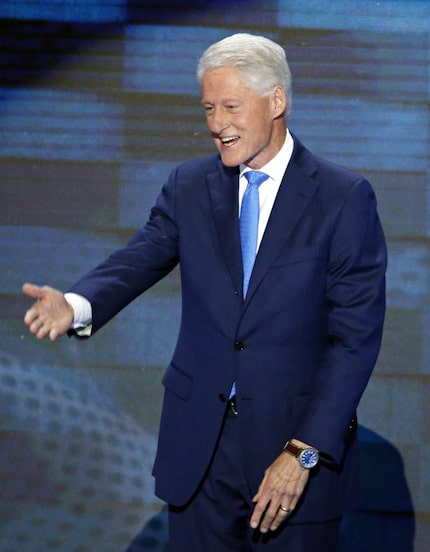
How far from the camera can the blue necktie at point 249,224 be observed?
1.98 m

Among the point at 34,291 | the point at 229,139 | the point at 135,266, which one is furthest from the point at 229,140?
the point at 34,291

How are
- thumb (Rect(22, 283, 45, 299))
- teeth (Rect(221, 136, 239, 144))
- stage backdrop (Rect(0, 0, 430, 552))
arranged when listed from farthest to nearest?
1. stage backdrop (Rect(0, 0, 430, 552))
2. teeth (Rect(221, 136, 239, 144))
3. thumb (Rect(22, 283, 45, 299))

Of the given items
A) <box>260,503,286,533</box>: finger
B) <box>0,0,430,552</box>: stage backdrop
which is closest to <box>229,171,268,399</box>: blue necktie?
<box>260,503,286,533</box>: finger

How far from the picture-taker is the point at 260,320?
1954mm

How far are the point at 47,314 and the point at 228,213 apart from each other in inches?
14.3

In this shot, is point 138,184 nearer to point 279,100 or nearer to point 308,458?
point 279,100

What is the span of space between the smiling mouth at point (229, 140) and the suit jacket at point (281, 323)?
0.10 m

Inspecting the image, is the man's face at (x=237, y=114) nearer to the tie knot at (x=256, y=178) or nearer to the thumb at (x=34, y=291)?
the tie knot at (x=256, y=178)

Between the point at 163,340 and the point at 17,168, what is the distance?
0.57 metres

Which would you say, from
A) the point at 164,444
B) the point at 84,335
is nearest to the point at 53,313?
the point at 84,335

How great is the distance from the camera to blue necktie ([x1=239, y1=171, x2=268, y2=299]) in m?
1.98

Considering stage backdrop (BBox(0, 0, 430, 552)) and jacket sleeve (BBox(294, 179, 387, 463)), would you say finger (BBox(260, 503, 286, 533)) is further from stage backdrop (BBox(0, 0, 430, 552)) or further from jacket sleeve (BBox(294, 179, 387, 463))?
stage backdrop (BBox(0, 0, 430, 552))

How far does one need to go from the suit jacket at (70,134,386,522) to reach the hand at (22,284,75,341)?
94 millimetres

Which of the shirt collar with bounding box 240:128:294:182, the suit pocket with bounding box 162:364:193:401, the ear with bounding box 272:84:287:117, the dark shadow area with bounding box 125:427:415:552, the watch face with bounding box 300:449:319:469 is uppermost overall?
the ear with bounding box 272:84:287:117
